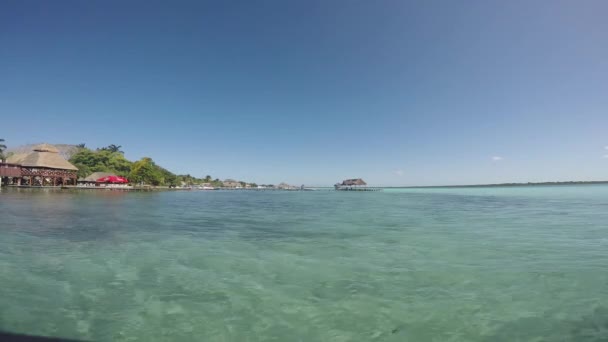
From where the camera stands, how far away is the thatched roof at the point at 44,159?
186ft

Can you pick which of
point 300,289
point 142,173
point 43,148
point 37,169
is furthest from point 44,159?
point 300,289

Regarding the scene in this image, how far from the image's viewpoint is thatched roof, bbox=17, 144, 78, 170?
56.8 metres

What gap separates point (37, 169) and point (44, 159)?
234 cm

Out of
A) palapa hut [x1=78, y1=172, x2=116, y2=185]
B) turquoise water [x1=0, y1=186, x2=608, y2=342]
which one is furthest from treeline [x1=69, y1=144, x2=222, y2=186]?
turquoise water [x1=0, y1=186, x2=608, y2=342]

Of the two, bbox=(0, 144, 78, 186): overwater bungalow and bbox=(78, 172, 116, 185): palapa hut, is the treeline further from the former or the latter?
bbox=(0, 144, 78, 186): overwater bungalow

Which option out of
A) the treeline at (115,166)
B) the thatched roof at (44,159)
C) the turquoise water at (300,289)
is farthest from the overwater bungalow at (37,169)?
the turquoise water at (300,289)

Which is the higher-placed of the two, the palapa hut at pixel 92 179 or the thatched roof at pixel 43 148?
the thatched roof at pixel 43 148

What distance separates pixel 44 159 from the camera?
191ft

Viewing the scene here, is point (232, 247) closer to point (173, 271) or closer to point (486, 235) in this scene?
point (173, 271)

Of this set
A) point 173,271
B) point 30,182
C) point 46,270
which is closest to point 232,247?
point 173,271

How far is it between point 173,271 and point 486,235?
39.4 ft

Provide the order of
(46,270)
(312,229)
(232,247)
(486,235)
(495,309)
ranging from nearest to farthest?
(495,309) → (46,270) → (232,247) → (486,235) → (312,229)

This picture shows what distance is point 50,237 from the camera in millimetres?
9906

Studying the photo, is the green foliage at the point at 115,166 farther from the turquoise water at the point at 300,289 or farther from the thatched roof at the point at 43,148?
the turquoise water at the point at 300,289
